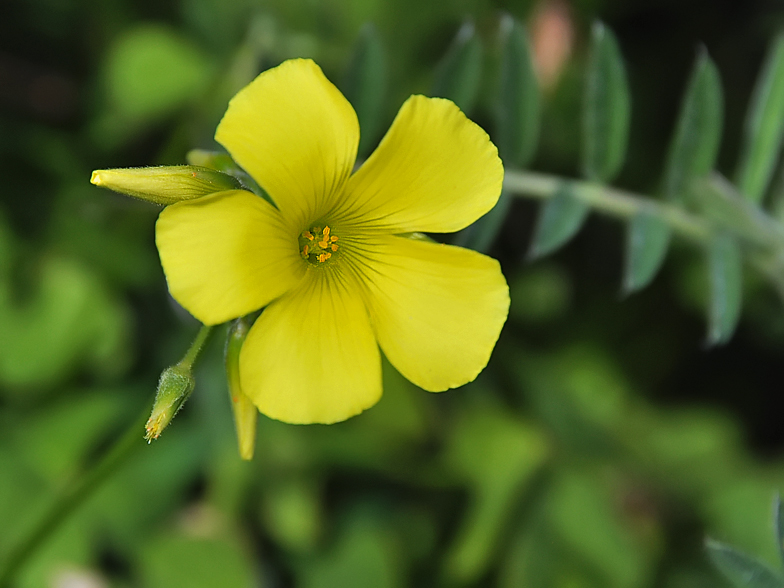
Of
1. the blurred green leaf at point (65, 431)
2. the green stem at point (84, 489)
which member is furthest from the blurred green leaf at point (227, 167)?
the blurred green leaf at point (65, 431)

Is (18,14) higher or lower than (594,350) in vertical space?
higher

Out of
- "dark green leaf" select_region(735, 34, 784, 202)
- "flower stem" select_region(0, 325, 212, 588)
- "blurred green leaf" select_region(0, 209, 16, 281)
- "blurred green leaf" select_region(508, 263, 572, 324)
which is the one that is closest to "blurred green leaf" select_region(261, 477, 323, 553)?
"flower stem" select_region(0, 325, 212, 588)

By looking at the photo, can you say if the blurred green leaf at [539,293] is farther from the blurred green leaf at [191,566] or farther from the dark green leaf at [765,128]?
the blurred green leaf at [191,566]

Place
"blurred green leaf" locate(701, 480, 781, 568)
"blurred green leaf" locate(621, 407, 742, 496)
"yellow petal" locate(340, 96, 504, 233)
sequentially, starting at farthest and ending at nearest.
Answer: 1. "blurred green leaf" locate(621, 407, 742, 496)
2. "blurred green leaf" locate(701, 480, 781, 568)
3. "yellow petal" locate(340, 96, 504, 233)

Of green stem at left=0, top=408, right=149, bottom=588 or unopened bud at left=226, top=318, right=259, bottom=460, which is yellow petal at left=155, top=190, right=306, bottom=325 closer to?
unopened bud at left=226, top=318, right=259, bottom=460

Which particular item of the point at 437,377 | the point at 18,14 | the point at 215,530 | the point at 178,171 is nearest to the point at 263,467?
the point at 215,530

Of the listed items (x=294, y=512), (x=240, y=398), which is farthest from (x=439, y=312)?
(x=294, y=512)

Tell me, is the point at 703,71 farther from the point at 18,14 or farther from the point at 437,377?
the point at 18,14
